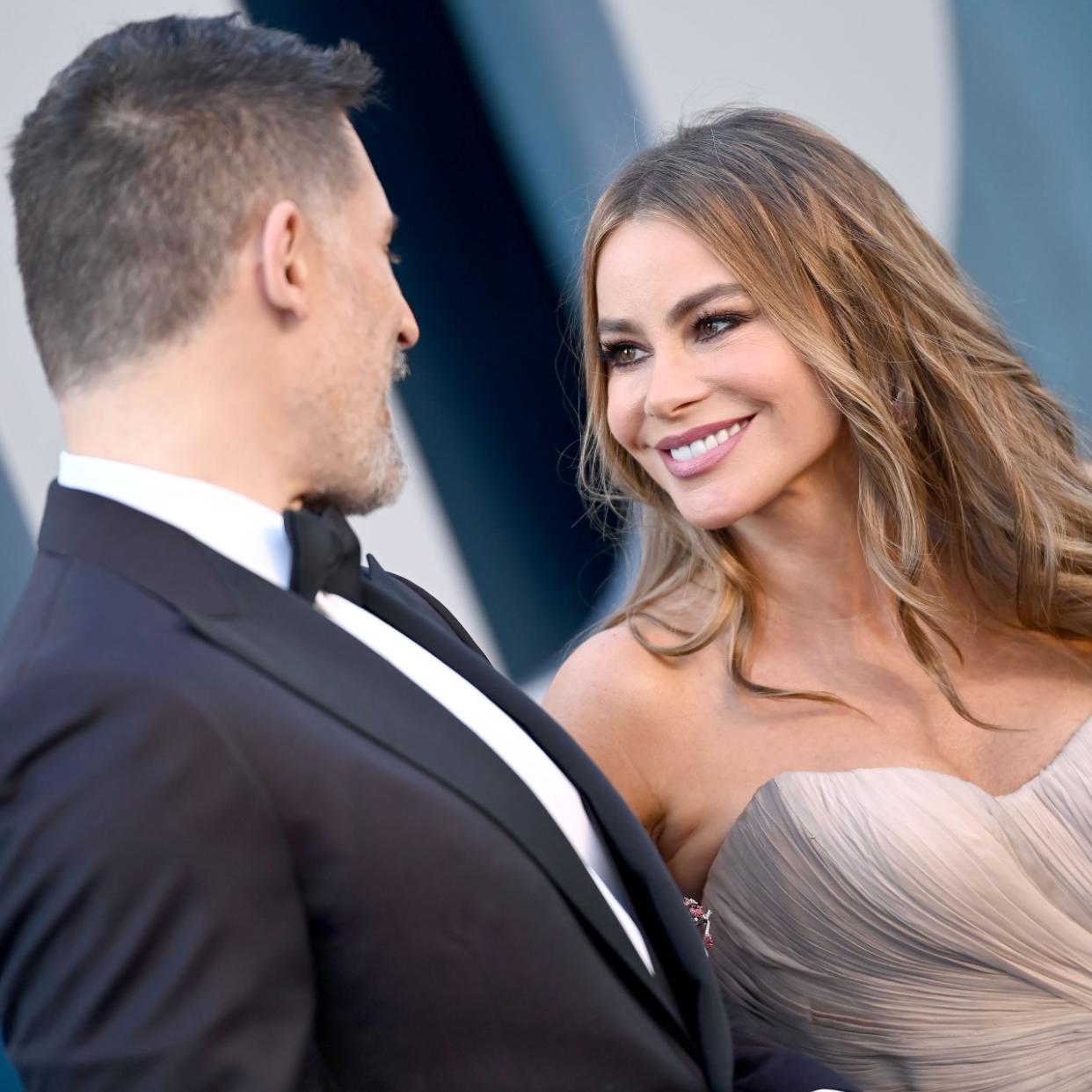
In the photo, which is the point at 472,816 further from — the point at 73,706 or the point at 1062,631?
the point at 1062,631

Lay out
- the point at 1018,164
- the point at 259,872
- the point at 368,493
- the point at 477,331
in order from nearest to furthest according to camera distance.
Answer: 1. the point at 259,872
2. the point at 368,493
3. the point at 477,331
4. the point at 1018,164

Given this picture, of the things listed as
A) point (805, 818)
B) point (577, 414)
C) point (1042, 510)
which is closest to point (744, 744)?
point (805, 818)

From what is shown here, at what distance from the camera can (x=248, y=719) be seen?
875mm

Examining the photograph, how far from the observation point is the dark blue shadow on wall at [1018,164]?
2.67 metres

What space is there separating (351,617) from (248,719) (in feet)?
0.95

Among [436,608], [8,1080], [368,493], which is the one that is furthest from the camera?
[8,1080]

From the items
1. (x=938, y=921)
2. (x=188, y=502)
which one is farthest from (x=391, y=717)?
(x=938, y=921)

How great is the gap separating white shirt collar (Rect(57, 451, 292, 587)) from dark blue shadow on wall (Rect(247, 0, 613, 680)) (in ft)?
4.80

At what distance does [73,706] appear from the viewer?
0.83 meters

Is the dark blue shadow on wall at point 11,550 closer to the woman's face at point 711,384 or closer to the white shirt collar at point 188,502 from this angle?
the woman's face at point 711,384

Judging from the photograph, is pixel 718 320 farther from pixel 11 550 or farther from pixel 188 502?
pixel 11 550

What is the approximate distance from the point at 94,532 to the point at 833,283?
1161mm

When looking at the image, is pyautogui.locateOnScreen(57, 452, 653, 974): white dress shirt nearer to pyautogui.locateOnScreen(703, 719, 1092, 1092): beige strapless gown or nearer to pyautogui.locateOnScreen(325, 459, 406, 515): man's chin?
pyautogui.locateOnScreen(325, 459, 406, 515): man's chin

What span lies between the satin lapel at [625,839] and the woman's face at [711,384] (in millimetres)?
583
